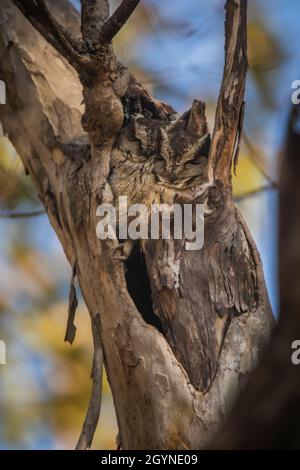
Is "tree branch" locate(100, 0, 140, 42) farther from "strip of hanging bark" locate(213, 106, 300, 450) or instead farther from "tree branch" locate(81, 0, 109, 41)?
"strip of hanging bark" locate(213, 106, 300, 450)

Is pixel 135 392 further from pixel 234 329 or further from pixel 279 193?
pixel 279 193

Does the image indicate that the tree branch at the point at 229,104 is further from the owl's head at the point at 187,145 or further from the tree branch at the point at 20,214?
the tree branch at the point at 20,214

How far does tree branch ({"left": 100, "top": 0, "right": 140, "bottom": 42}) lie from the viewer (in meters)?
1.84

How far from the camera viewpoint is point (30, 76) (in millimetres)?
2350

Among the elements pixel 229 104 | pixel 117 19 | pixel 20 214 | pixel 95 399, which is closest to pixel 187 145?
pixel 229 104

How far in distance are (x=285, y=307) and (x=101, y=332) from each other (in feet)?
3.54

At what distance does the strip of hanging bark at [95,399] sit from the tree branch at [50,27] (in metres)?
0.69

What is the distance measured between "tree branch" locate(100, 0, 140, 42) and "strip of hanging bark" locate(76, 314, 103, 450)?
74 centimetres

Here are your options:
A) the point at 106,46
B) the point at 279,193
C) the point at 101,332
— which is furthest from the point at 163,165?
the point at 279,193

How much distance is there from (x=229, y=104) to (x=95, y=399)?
2.78ft

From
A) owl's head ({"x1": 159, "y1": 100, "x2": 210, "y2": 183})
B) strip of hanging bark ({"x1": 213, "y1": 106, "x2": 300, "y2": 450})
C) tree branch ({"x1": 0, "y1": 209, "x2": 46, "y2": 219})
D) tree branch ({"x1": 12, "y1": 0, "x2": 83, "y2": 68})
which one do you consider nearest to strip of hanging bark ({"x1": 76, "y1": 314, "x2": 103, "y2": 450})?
owl's head ({"x1": 159, "y1": 100, "x2": 210, "y2": 183})

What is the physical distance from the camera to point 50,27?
182 cm

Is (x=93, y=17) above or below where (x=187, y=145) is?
above

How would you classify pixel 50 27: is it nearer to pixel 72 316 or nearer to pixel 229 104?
pixel 229 104
